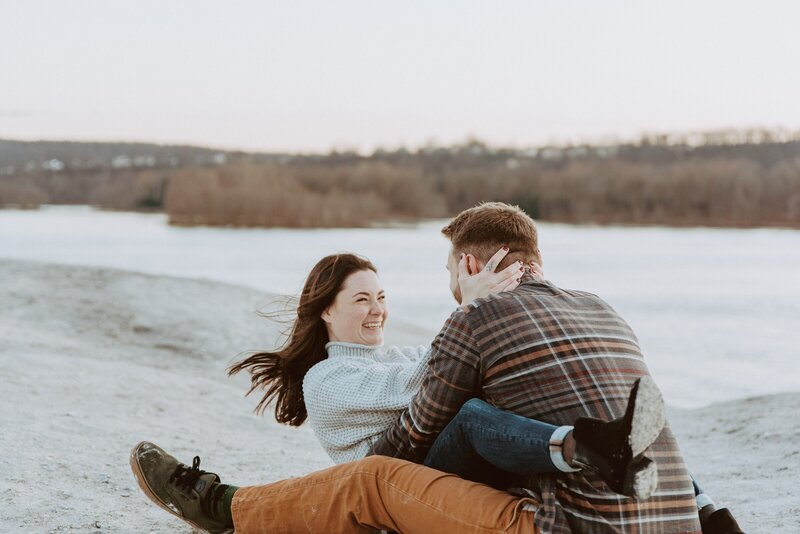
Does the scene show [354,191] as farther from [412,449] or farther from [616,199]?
[412,449]

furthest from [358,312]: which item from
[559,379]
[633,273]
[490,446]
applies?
[633,273]

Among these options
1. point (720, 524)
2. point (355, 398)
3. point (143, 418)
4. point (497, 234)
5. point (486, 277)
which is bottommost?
point (143, 418)

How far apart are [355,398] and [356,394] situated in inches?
0.6

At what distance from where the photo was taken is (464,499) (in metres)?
2.60

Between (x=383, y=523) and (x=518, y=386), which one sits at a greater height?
(x=518, y=386)

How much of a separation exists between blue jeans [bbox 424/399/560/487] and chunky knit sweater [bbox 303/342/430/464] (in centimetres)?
32

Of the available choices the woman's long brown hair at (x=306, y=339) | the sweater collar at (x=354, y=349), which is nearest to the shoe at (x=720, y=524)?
the sweater collar at (x=354, y=349)

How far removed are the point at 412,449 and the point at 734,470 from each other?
331 cm

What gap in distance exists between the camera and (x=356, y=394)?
3.15m

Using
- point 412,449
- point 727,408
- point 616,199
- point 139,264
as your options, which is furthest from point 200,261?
point 616,199

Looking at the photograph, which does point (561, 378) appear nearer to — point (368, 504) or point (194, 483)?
point (368, 504)

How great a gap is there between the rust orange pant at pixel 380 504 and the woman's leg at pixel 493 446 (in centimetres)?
7

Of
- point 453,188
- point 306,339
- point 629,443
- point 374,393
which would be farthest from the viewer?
point 453,188

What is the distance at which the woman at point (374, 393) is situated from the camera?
2.34 metres
